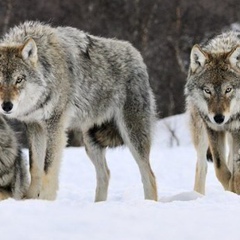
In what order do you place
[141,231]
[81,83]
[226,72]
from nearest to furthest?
[141,231] → [226,72] → [81,83]

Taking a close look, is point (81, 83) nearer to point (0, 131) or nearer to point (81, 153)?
point (0, 131)

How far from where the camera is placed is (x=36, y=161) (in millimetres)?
6199

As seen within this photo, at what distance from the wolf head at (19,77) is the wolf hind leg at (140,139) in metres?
1.12

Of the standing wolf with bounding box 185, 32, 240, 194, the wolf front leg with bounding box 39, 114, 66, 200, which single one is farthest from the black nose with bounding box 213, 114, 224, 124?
the wolf front leg with bounding box 39, 114, 66, 200

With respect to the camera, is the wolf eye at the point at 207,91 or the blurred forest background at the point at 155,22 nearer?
the wolf eye at the point at 207,91

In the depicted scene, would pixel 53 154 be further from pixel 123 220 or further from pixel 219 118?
pixel 123 220

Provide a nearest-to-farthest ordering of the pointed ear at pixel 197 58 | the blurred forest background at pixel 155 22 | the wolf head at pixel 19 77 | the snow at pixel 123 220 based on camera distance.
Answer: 1. the snow at pixel 123 220
2. the wolf head at pixel 19 77
3. the pointed ear at pixel 197 58
4. the blurred forest background at pixel 155 22

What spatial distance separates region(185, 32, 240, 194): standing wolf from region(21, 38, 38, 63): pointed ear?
133 centimetres

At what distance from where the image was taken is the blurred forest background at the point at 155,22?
18828mm

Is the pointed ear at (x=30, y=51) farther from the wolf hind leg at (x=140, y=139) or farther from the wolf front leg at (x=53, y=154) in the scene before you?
the wolf hind leg at (x=140, y=139)

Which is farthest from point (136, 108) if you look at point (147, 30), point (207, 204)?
point (147, 30)

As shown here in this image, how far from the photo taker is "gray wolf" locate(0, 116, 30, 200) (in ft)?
17.6

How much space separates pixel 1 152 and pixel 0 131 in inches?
6.3

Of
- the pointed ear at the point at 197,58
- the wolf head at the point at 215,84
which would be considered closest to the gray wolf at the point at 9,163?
the wolf head at the point at 215,84
